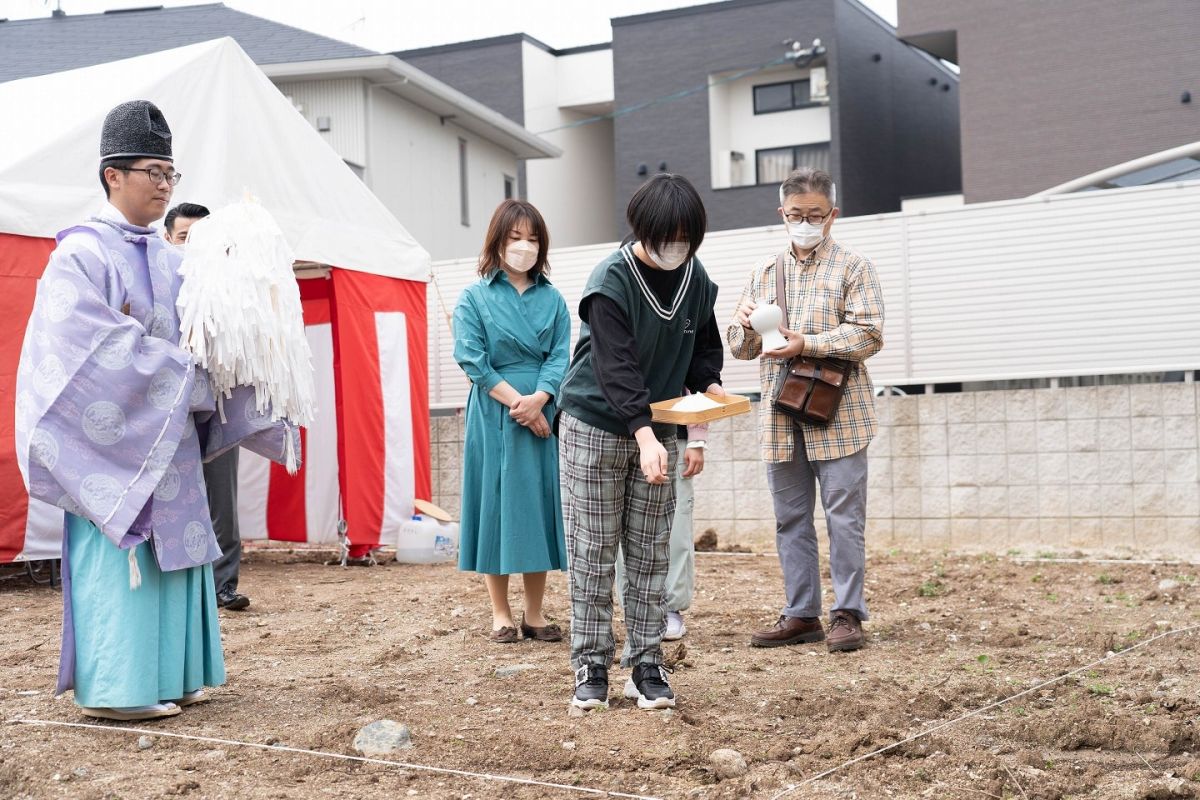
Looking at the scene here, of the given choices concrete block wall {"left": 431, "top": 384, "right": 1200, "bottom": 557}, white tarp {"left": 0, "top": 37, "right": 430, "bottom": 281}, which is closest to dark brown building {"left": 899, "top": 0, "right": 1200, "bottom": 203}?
concrete block wall {"left": 431, "top": 384, "right": 1200, "bottom": 557}

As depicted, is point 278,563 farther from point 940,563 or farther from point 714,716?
point 714,716

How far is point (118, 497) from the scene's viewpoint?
10.4 ft

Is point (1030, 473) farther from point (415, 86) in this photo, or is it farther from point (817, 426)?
point (415, 86)

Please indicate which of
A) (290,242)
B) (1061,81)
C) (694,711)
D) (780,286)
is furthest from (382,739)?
(1061,81)

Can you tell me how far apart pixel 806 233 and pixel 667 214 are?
53.2 inches

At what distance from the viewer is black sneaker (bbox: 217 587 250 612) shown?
211 inches

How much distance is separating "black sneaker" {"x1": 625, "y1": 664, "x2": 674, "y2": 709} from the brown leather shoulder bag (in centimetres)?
127

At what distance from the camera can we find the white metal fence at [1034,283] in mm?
7199

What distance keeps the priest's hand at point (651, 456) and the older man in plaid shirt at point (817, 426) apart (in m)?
1.23

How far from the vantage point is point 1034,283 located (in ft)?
24.6

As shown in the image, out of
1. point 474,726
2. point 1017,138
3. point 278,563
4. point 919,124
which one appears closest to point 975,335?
point 278,563

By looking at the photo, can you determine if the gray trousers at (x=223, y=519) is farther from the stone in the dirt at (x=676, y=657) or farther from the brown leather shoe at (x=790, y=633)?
the brown leather shoe at (x=790, y=633)

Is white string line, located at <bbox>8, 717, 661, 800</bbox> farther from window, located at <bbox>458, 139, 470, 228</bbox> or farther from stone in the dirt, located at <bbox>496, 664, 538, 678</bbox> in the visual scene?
window, located at <bbox>458, 139, 470, 228</bbox>

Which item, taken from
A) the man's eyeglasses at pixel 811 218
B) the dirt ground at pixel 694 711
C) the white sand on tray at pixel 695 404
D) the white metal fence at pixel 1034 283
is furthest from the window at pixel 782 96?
the white sand on tray at pixel 695 404
